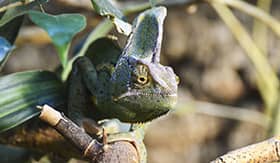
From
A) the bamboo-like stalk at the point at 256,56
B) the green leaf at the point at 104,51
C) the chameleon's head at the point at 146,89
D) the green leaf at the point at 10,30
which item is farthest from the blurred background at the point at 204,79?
the chameleon's head at the point at 146,89

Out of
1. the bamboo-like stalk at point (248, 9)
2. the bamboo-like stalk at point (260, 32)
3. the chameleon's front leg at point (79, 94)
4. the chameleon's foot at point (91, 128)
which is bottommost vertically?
the chameleon's foot at point (91, 128)

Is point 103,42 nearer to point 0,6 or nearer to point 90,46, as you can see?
point 90,46

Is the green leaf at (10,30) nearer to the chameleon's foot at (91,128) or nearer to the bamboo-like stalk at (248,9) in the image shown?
the chameleon's foot at (91,128)

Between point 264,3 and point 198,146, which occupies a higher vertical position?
point 264,3

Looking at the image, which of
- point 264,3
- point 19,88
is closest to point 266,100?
point 264,3

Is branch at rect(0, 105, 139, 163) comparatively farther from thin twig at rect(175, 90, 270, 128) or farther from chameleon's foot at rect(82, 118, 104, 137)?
thin twig at rect(175, 90, 270, 128)

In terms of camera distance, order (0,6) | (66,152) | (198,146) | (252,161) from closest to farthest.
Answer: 1. (252,161)
2. (0,6)
3. (66,152)
4. (198,146)

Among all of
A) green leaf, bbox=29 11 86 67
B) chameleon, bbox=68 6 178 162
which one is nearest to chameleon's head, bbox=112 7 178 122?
chameleon, bbox=68 6 178 162
